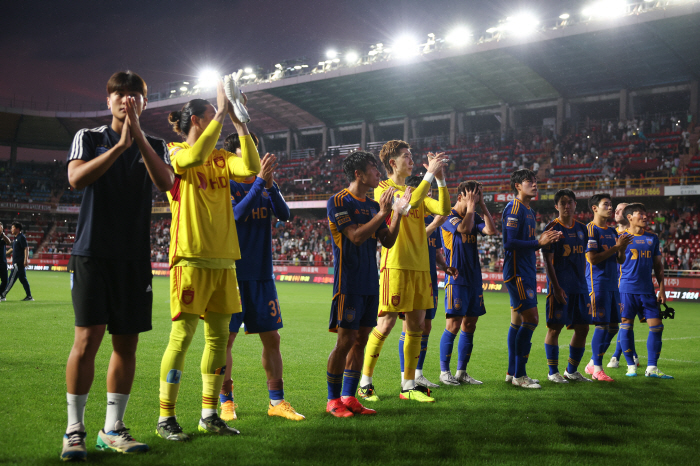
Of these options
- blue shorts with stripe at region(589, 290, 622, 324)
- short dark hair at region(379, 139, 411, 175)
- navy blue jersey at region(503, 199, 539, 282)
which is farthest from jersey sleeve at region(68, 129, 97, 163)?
blue shorts with stripe at region(589, 290, 622, 324)

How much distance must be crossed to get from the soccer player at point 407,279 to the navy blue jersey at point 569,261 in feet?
6.91

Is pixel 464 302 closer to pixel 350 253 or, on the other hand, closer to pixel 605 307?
pixel 605 307

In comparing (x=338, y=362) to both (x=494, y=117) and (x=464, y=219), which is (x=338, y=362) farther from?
(x=494, y=117)

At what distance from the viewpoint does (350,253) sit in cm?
475

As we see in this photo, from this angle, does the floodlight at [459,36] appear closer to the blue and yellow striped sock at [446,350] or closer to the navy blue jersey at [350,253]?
the blue and yellow striped sock at [446,350]

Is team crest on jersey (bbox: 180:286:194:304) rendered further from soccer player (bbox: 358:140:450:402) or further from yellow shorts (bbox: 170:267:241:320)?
soccer player (bbox: 358:140:450:402)

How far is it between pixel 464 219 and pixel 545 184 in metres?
26.6

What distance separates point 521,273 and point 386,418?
8.84 feet

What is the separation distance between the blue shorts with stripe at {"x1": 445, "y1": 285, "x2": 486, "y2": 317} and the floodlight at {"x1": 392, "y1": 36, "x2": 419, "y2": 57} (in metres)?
29.1

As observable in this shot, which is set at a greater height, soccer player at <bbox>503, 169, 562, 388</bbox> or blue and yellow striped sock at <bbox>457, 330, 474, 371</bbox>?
soccer player at <bbox>503, 169, 562, 388</bbox>

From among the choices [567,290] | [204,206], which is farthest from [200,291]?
[567,290]

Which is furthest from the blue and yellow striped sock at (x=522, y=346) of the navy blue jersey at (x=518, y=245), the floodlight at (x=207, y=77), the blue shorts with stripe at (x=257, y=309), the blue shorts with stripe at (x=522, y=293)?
the floodlight at (x=207, y=77)

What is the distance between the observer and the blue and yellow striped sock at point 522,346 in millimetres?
6270

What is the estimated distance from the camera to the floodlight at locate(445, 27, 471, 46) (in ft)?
106
